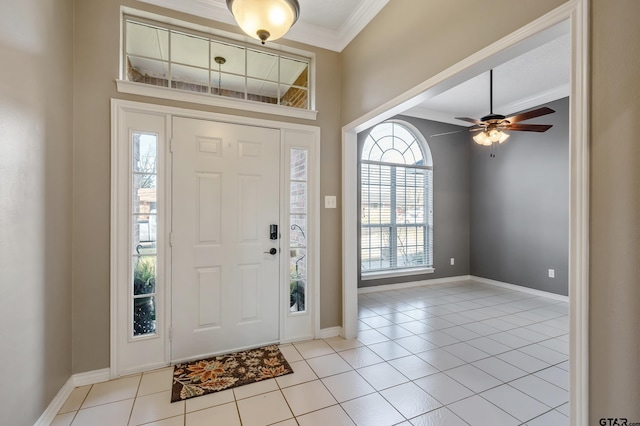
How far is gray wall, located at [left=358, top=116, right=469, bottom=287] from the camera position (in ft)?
17.7

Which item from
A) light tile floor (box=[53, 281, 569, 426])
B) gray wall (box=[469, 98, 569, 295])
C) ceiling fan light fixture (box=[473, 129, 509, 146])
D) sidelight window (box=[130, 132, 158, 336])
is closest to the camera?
light tile floor (box=[53, 281, 569, 426])

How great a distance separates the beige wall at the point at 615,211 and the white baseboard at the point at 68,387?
9.72ft

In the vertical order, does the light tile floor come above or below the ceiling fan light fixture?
below

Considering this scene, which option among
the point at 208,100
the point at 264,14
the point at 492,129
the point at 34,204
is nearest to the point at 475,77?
the point at 492,129

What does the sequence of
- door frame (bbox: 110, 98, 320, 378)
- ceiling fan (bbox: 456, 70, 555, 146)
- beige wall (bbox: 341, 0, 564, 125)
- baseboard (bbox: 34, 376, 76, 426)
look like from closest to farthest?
beige wall (bbox: 341, 0, 564, 125), baseboard (bbox: 34, 376, 76, 426), door frame (bbox: 110, 98, 320, 378), ceiling fan (bbox: 456, 70, 555, 146)

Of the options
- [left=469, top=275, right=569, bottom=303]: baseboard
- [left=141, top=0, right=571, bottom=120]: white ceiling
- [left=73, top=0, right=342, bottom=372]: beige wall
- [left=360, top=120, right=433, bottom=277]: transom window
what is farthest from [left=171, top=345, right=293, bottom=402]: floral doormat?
[left=469, top=275, right=569, bottom=303]: baseboard

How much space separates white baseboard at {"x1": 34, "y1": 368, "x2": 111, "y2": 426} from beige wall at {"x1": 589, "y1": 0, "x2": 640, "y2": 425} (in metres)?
2.96

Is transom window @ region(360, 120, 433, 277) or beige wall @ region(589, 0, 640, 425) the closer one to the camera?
beige wall @ region(589, 0, 640, 425)

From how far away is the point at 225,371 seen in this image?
7.70ft

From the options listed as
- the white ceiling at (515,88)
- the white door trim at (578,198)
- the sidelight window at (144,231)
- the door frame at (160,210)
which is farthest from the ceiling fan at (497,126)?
the sidelight window at (144,231)

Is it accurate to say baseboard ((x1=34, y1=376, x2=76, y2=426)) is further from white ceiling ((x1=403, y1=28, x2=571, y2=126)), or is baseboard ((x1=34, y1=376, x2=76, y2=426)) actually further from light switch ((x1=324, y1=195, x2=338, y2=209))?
white ceiling ((x1=403, y1=28, x2=571, y2=126))

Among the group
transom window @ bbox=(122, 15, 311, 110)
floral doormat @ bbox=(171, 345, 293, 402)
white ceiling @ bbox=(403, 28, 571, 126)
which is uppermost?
white ceiling @ bbox=(403, 28, 571, 126)

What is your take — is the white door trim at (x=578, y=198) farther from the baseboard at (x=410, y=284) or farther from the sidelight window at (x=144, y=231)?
the baseboard at (x=410, y=284)

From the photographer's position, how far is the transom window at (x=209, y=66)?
97.3 inches
